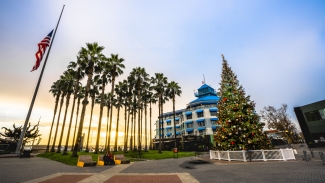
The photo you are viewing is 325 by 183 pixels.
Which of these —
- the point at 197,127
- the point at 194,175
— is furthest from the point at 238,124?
the point at 197,127

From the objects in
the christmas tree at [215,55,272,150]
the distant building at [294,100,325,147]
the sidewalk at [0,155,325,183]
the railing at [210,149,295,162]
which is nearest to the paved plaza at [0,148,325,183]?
the sidewalk at [0,155,325,183]

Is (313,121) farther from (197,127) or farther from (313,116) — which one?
(197,127)

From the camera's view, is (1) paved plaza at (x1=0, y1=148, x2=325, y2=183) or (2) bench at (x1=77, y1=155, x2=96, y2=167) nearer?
(1) paved plaza at (x1=0, y1=148, x2=325, y2=183)

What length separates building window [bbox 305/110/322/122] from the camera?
3194 centimetres

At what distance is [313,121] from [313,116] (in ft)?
3.61

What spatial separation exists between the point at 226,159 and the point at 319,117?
3004cm

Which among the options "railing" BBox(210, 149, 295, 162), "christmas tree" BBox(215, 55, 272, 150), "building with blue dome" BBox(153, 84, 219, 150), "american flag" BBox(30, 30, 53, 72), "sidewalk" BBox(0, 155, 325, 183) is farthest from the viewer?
"building with blue dome" BBox(153, 84, 219, 150)

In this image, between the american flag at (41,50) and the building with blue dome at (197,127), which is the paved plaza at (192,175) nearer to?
the american flag at (41,50)

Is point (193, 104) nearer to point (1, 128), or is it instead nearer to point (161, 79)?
point (161, 79)

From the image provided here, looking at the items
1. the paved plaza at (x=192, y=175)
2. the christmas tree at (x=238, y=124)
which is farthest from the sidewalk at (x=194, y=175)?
the christmas tree at (x=238, y=124)

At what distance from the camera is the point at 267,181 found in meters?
7.27

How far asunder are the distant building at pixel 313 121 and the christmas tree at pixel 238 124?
25754mm

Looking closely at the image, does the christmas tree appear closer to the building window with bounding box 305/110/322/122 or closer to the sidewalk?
the sidewalk

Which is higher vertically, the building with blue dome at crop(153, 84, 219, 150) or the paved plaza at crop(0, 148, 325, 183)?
the building with blue dome at crop(153, 84, 219, 150)
